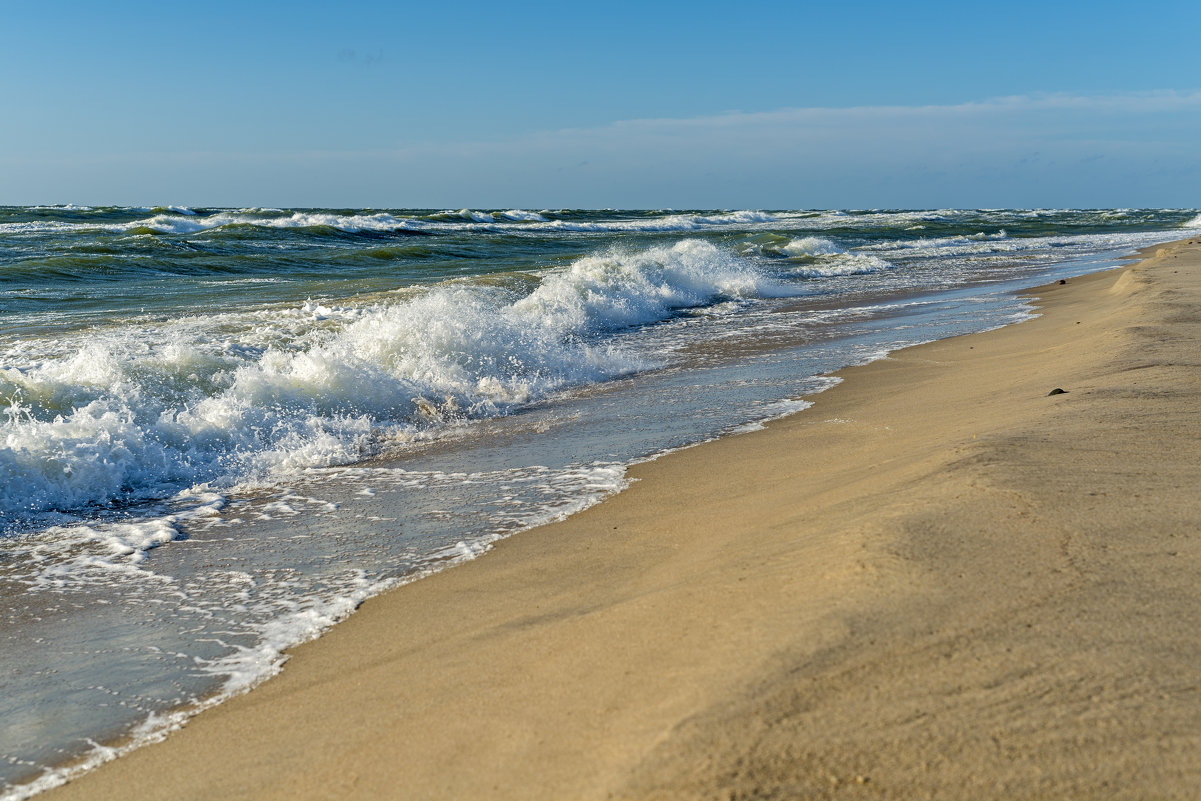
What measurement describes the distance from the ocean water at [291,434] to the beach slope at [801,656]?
0.43 metres

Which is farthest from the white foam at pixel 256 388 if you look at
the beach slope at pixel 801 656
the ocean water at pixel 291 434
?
the beach slope at pixel 801 656

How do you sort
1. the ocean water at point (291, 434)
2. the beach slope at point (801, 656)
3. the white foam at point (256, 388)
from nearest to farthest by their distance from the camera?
1. the beach slope at point (801, 656)
2. the ocean water at point (291, 434)
3. the white foam at point (256, 388)

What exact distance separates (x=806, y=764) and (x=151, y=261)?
2287cm

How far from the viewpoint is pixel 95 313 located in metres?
13.2

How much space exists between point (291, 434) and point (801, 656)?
5.20 metres

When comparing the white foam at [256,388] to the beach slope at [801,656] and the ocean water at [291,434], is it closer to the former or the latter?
the ocean water at [291,434]

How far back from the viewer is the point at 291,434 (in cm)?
666

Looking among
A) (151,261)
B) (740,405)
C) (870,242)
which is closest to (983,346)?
(740,405)

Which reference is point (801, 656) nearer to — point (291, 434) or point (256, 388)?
point (291, 434)

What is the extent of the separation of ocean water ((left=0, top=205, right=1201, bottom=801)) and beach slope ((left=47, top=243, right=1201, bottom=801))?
43cm

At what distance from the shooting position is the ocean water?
3.35 meters

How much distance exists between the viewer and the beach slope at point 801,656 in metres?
1.87

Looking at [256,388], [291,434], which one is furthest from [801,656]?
[256,388]

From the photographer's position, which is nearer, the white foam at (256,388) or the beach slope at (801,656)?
the beach slope at (801,656)
